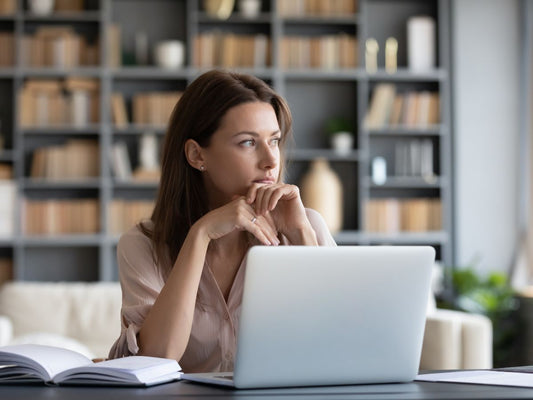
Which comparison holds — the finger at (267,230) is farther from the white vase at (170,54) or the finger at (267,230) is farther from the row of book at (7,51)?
the row of book at (7,51)

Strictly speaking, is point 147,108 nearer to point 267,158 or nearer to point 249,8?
point 249,8

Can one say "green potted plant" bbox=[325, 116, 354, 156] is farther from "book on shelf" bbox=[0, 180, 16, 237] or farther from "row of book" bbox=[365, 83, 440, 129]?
"book on shelf" bbox=[0, 180, 16, 237]

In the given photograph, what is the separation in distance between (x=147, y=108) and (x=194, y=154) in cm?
396

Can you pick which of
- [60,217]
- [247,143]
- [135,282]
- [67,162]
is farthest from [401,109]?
[135,282]

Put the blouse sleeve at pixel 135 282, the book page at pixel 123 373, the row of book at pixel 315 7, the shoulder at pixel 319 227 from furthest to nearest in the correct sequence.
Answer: the row of book at pixel 315 7 → the shoulder at pixel 319 227 → the blouse sleeve at pixel 135 282 → the book page at pixel 123 373

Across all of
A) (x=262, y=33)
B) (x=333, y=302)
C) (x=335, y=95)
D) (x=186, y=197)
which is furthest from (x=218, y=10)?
(x=333, y=302)

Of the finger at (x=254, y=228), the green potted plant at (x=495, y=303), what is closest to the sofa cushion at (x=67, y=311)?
the green potted plant at (x=495, y=303)

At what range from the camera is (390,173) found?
6.34 metres

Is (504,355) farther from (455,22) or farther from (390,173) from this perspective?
(455,22)

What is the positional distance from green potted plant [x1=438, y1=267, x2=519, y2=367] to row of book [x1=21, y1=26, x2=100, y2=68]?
9.34ft

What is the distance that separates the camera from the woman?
189 centimetres

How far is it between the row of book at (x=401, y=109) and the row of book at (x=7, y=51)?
2371 mm

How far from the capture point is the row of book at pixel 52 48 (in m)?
5.98

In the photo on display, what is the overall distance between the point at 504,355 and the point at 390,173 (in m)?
1.46
